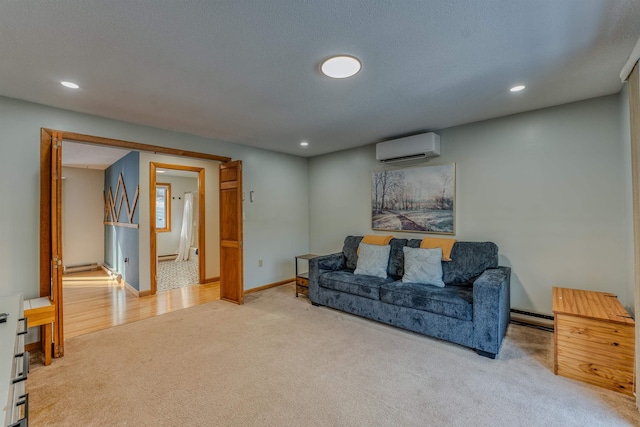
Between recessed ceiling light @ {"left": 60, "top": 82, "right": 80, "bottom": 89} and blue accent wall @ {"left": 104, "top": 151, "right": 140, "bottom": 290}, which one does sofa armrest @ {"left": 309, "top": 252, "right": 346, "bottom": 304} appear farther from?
recessed ceiling light @ {"left": 60, "top": 82, "right": 80, "bottom": 89}

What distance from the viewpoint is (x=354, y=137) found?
410 cm

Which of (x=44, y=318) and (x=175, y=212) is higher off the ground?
(x=175, y=212)

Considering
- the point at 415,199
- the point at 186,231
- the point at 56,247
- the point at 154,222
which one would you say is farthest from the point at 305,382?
the point at 186,231

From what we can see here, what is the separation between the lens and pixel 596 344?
210cm

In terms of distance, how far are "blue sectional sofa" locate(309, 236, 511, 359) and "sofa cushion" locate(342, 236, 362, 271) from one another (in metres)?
0.02

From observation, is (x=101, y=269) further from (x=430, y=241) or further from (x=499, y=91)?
(x=499, y=91)

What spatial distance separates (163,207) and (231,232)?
4647mm

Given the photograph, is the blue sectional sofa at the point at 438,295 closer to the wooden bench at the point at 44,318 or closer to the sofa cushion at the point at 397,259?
the sofa cushion at the point at 397,259

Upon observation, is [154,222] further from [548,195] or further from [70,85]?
[548,195]

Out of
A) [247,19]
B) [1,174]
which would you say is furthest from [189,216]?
[247,19]

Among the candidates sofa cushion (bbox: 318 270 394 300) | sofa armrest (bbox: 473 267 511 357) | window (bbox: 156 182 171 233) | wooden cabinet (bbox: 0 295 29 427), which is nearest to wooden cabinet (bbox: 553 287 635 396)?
sofa armrest (bbox: 473 267 511 357)

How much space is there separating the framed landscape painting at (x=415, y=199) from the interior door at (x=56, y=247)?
3722 millimetres

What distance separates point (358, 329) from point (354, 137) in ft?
8.35

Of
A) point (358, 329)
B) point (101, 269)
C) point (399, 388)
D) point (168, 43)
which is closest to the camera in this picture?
point (168, 43)
